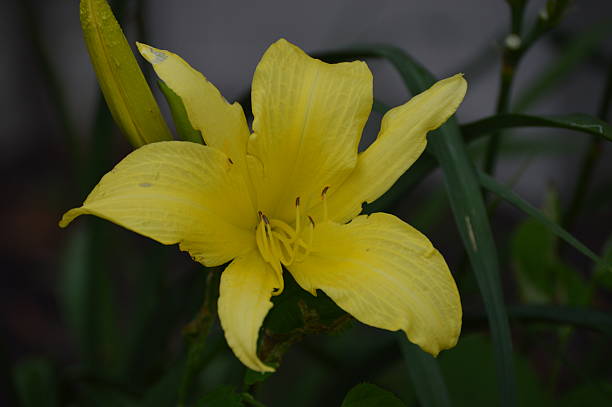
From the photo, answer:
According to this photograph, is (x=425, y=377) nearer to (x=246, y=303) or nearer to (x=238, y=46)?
(x=246, y=303)

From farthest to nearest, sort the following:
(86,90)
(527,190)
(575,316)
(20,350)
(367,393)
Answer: (86,90)
(527,190)
(20,350)
(575,316)
(367,393)

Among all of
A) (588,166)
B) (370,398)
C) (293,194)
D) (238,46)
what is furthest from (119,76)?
(238,46)

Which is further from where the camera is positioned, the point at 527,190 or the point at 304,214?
the point at 527,190

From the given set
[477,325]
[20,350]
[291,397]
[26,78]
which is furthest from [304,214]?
[26,78]

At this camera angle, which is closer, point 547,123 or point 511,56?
point 547,123

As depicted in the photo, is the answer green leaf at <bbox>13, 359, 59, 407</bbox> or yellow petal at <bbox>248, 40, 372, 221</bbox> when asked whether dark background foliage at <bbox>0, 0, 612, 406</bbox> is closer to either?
green leaf at <bbox>13, 359, 59, 407</bbox>

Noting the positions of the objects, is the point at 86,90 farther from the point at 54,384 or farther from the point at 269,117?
the point at 269,117

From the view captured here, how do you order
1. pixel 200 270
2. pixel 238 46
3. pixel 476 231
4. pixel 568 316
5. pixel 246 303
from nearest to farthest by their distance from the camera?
1. pixel 246 303
2. pixel 476 231
3. pixel 568 316
4. pixel 200 270
5. pixel 238 46

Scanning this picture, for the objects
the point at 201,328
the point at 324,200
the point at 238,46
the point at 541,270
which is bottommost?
the point at 238,46
